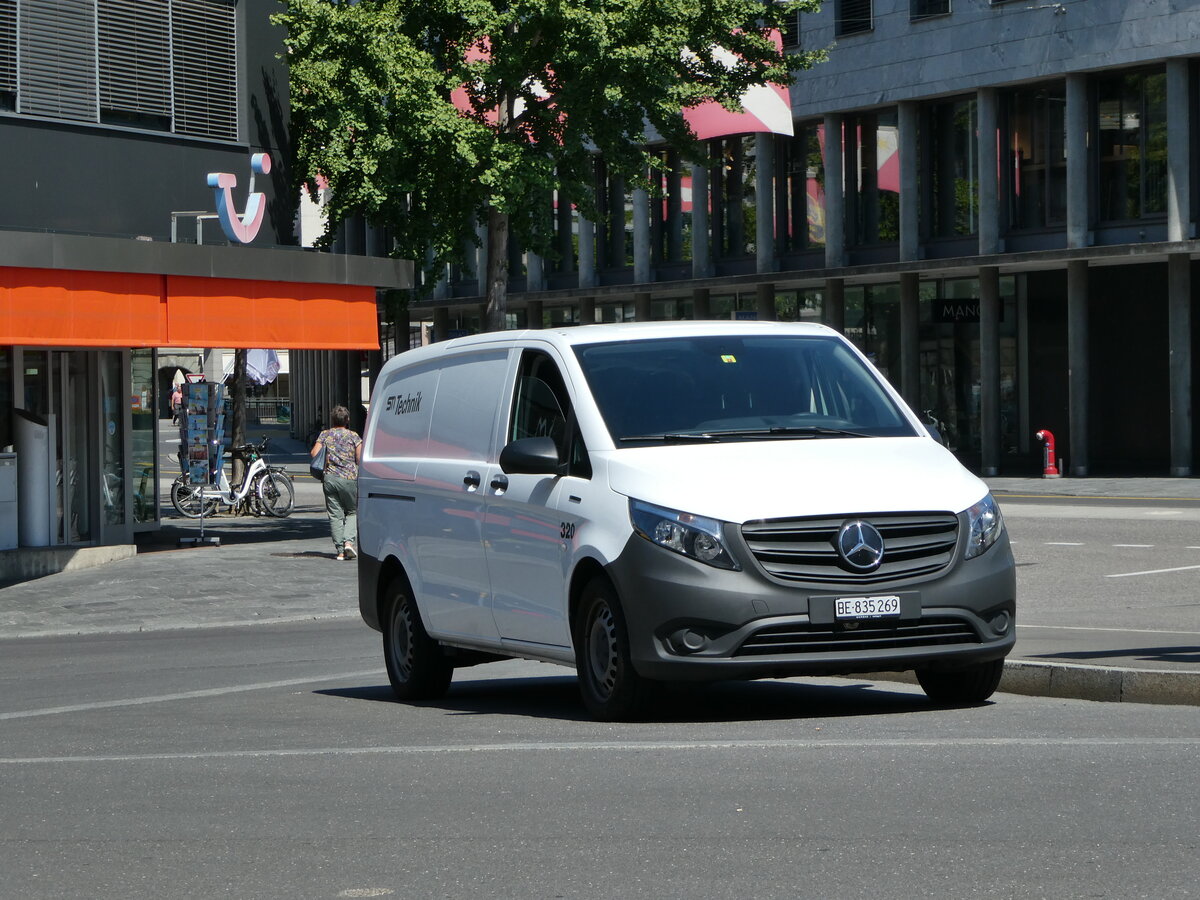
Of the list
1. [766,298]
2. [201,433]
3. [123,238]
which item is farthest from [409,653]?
[766,298]

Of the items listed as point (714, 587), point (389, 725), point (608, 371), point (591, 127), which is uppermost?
point (591, 127)

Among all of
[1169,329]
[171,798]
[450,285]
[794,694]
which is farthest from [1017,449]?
[171,798]

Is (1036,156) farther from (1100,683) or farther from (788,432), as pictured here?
(788,432)

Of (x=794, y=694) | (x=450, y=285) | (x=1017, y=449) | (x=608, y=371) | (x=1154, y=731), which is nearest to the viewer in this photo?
(x=1154, y=731)

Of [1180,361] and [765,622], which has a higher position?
[1180,361]

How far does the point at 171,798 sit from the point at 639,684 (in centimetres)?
227

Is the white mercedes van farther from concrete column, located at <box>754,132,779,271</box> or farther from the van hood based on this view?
concrete column, located at <box>754,132,779,271</box>

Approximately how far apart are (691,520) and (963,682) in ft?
5.77

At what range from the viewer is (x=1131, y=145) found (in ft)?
127

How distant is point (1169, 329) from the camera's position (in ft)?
127

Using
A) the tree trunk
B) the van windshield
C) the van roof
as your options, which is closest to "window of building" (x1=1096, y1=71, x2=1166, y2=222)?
the tree trunk

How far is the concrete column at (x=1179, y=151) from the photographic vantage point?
122 feet

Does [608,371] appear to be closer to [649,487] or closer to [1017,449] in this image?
[649,487]

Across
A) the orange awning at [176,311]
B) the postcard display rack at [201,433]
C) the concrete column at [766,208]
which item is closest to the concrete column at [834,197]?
the concrete column at [766,208]
